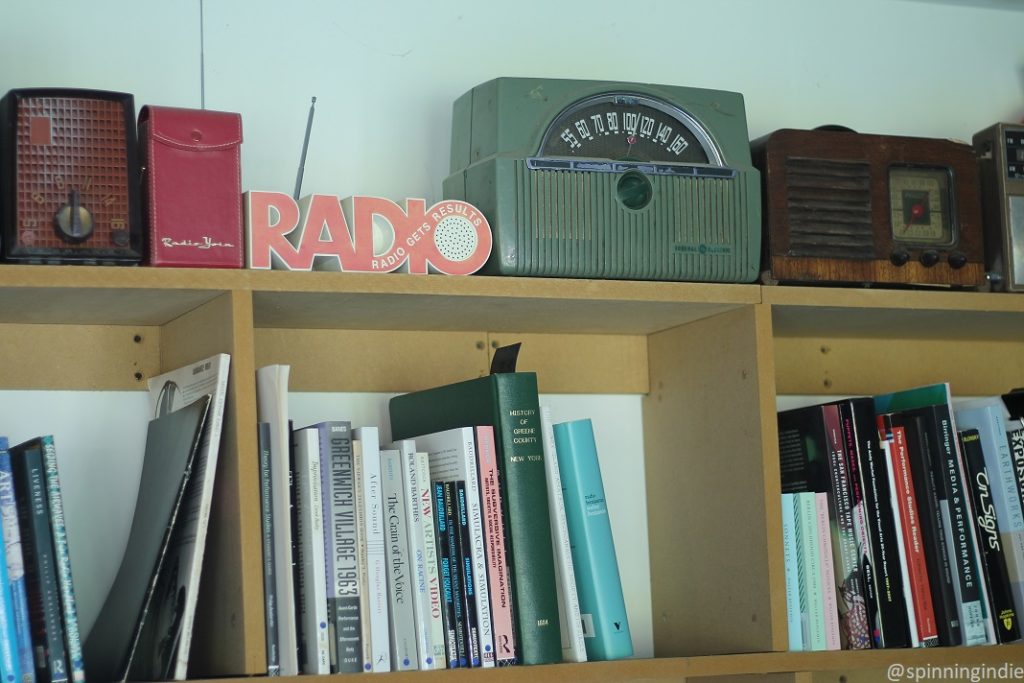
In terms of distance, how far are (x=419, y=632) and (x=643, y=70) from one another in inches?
35.8

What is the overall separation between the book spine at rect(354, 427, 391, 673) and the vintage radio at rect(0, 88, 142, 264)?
322mm

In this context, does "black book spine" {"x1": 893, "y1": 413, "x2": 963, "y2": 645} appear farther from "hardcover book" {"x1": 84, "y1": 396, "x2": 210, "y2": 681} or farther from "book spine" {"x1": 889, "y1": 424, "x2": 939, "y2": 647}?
"hardcover book" {"x1": 84, "y1": 396, "x2": 210, "y2": 681}

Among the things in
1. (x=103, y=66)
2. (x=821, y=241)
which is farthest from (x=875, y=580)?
(x=103, y=66)

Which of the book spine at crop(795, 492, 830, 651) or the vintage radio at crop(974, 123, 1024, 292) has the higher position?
the vintage radio at crop(974, 123, 1024, 292)

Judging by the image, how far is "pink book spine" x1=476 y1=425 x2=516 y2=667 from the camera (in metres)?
1.46

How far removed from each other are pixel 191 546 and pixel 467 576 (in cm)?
31

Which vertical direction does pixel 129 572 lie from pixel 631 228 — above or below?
below

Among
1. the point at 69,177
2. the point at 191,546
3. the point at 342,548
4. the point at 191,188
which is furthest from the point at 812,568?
the point at 69,177

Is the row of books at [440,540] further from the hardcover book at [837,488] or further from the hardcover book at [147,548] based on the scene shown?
the hardcover book at [837,488]

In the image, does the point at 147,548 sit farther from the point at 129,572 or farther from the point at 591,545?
the point at 591,545

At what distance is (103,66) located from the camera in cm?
165

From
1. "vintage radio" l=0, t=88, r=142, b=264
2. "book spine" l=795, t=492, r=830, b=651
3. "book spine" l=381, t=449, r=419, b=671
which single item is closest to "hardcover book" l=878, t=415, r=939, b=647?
"book spine" l=795, t=492, r=830, b=651

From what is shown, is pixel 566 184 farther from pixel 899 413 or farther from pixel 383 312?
pixel 899 413

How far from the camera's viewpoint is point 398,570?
57.5 inches
